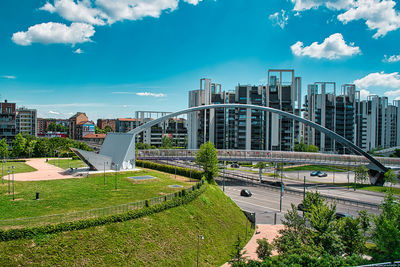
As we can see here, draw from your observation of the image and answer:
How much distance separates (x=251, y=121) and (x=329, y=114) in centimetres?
3628

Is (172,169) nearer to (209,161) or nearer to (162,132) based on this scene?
(209,161)

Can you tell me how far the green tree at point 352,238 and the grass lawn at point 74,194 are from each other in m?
21.0

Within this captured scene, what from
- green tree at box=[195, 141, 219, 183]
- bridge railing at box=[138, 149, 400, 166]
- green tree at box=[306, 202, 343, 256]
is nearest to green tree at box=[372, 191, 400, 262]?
green tree at box=[306, 202, 343, 256]

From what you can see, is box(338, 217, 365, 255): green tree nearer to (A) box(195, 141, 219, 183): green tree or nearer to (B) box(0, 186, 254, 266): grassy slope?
(B) box(0, 186, 254, 266): grassy slope

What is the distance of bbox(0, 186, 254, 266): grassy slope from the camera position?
18756 millimetres

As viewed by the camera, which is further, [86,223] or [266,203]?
[266,203]

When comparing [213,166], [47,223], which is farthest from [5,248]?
[213,166]

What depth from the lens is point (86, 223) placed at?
854 inches

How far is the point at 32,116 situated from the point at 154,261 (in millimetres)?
118312

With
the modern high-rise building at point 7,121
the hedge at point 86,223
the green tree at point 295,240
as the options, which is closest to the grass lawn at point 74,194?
the hedge at point 86,223

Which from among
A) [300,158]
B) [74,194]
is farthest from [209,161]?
[74,194]

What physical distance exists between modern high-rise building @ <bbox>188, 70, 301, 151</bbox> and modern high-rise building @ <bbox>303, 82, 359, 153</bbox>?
42.7ft

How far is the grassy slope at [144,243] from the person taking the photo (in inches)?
738

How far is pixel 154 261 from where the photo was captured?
2131cm
